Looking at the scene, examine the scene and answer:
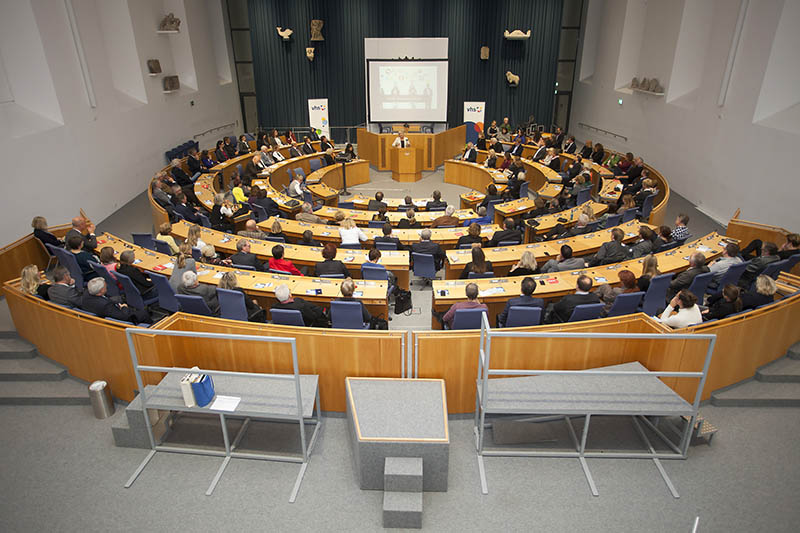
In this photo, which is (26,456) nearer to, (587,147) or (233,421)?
(233,421)

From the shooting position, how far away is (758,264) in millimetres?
7820

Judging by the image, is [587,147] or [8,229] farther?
[587,147]

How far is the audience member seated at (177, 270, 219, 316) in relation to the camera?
6.93 metres

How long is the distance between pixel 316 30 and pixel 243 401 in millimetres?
21805

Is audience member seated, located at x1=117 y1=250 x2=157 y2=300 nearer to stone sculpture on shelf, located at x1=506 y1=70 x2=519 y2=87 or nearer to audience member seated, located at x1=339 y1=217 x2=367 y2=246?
audience member seated, located at x1=339 y1=217 x2=367 y2=246

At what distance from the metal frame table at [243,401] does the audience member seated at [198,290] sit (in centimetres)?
170

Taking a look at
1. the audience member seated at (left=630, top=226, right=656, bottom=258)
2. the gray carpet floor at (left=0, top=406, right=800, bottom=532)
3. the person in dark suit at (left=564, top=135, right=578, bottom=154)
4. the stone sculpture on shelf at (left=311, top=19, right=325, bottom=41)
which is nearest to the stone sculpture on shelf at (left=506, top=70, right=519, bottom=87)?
the person in dark suit at (left=564, top=135, right=578, bottom=154)

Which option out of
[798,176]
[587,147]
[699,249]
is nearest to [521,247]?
[699,249]

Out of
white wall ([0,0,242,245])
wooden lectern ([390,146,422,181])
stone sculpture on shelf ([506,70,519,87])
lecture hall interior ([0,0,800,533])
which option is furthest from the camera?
stone sculpture on shelf ([506,70,519,87])

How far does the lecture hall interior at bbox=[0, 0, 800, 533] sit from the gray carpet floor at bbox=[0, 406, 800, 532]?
0.10 ft

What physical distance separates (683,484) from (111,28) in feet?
60.0

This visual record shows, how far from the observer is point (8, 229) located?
33.4ft

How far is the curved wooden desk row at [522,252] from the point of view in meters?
8.66

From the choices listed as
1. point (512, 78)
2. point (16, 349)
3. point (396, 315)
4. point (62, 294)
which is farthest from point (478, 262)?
point (512, 78)
